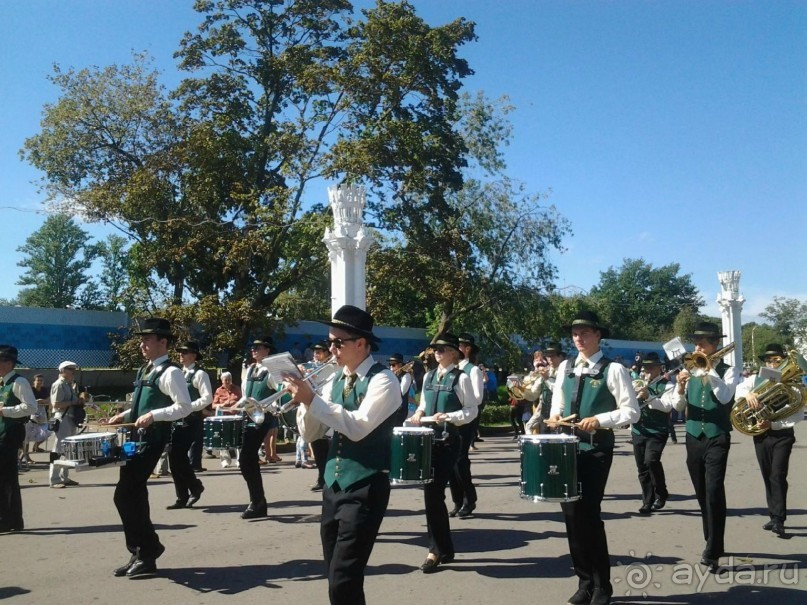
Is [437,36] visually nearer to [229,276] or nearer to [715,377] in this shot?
[229,276]

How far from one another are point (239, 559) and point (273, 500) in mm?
3405

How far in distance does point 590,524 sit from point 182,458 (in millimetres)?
5876

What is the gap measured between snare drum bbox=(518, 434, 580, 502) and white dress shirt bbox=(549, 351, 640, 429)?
0.29m

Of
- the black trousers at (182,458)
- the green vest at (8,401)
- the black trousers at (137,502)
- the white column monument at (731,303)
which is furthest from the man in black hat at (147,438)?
the white column monument at (731,303)

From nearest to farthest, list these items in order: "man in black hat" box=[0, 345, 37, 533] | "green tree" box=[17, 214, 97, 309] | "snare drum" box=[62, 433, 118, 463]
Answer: "snare drum" box=[62, 433, 118, 463] < "man in black hat" box=[0, 345, 37, 533] < "green tree" box=[17, 214, 97, 309]

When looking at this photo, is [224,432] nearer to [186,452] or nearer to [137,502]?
[186,452]

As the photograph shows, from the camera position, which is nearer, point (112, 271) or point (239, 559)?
point (239, 559)

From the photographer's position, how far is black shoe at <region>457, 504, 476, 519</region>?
9.03m

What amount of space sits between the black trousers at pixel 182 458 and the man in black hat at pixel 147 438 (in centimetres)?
288

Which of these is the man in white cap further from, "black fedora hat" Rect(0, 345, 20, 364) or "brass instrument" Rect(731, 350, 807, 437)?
"brass instrument" Rect(731, 350, 807, 437)

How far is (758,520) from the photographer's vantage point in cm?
876

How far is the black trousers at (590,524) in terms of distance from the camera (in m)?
5.47

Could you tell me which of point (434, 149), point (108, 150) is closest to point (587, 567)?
point (434, 149)

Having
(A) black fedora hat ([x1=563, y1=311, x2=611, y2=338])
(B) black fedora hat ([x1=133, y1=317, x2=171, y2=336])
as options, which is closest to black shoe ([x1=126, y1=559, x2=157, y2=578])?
(B) black fedora hat ([x1=133, y1=317, x2=171, y2=336])
